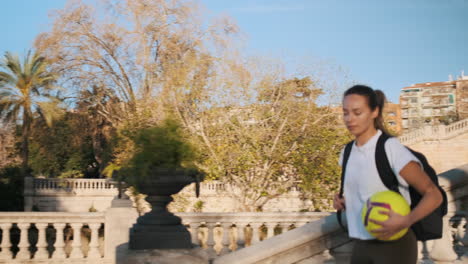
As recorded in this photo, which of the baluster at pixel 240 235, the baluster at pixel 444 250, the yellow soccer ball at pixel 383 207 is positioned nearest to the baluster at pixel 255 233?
the baluster at pixel 240 235

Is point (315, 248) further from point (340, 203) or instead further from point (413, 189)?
point (413, 189)

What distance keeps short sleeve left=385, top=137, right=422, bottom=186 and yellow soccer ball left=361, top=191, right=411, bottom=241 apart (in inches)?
4.8

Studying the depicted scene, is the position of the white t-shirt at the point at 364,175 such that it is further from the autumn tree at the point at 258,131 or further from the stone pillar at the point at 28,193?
the stone pillar at the point at 28,193

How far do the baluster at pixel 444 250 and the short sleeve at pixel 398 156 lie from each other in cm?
152

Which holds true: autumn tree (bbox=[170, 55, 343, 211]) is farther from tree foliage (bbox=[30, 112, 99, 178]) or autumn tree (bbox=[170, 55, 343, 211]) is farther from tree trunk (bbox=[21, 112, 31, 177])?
tree foliage (bbox=[30, 112, 99, 178])

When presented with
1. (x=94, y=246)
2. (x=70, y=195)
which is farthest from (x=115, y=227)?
(x=70, y=195)

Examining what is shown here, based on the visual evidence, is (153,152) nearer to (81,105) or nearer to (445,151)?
(81,105)

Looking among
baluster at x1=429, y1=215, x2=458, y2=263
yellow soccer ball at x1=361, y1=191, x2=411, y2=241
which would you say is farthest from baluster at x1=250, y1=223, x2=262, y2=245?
yellow soccer ball at x1=361, y1=191, x2=411, y2=241

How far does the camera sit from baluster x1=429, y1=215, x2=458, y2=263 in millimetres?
3570

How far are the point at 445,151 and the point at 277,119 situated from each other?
28288mm

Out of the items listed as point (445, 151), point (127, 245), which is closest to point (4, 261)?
point (127, 245)

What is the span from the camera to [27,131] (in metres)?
29.8

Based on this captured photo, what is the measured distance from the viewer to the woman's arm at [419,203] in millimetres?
2256

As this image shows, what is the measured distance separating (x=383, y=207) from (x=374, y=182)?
20 centimetres
